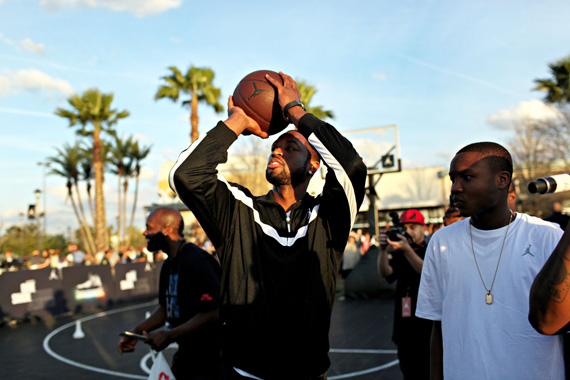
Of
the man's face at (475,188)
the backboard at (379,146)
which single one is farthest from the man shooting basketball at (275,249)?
the backboard at (379,146)

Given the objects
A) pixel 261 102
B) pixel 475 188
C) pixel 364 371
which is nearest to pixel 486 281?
pixel 475 188

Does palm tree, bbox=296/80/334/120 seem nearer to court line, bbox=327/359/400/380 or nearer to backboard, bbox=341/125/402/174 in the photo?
backboard, bbox=341/125/402/174

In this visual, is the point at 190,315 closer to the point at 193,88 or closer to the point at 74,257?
the point at 74,257

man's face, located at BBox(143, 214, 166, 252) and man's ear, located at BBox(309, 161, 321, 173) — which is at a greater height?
man's ear, located at BBox(309, 161, 321, 173)

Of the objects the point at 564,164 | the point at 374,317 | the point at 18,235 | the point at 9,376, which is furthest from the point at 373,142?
the point at 18,235

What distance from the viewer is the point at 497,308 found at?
222 centimetres

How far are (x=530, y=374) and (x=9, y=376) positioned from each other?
7.76 m

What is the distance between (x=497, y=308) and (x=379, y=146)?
1845 centimetres

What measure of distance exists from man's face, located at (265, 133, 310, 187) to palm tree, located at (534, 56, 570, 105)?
28.9 meters

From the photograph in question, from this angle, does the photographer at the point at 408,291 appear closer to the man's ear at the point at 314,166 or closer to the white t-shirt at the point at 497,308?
the man's ear at the point at 314,166

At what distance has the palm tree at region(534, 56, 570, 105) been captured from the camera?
27.5 metres

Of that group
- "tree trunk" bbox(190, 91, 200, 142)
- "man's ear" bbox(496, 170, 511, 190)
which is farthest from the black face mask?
"tree trunk" bbox(190, 91, 200, 142)

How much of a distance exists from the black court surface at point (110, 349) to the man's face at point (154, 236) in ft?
11.7

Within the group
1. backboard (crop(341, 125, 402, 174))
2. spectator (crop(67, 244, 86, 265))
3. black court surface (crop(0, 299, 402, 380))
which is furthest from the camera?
backboard (crop(341, 125, 402, 174))
